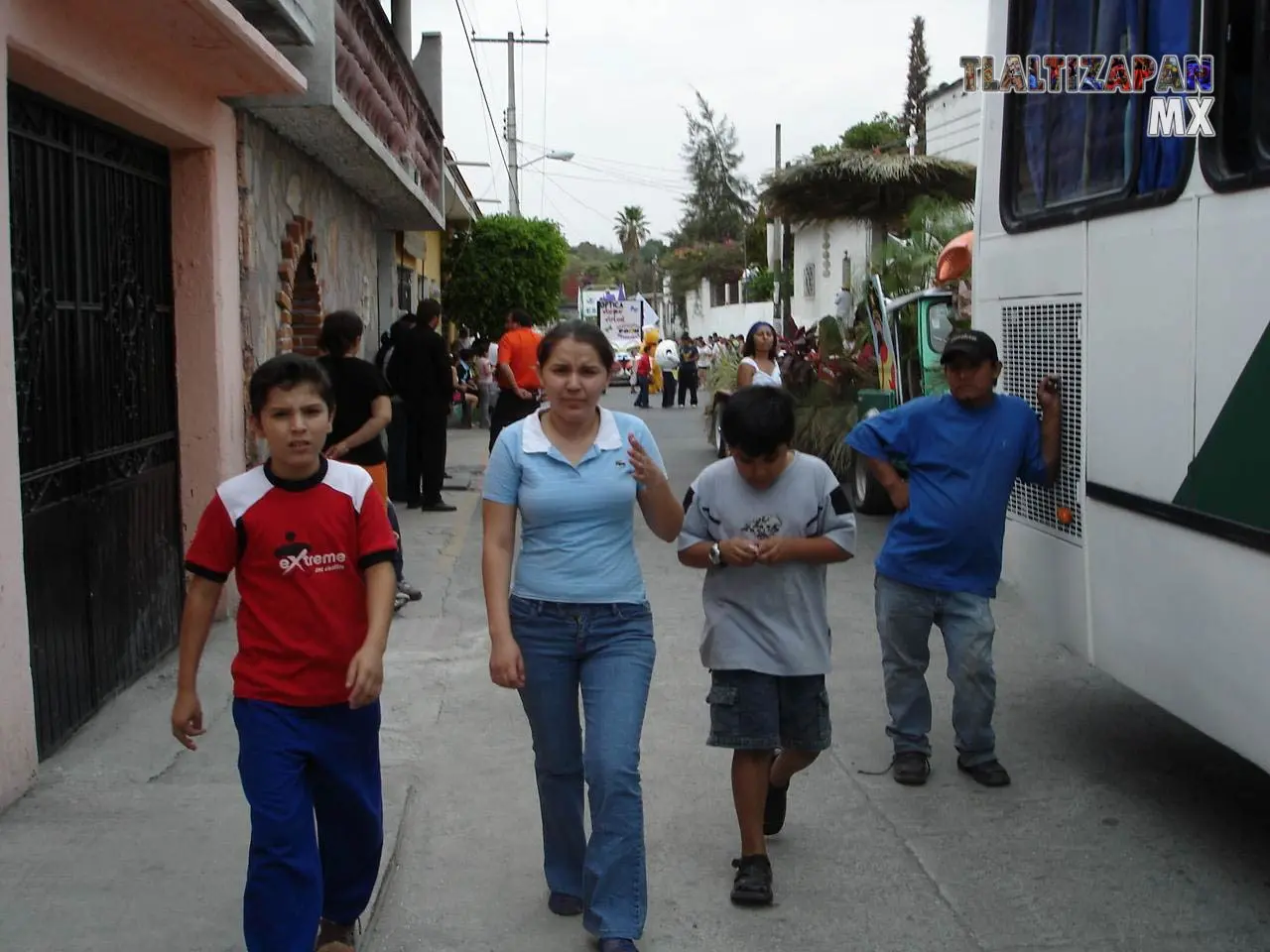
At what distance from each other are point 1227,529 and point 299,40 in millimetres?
6219

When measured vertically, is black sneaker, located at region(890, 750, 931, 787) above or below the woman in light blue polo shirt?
below

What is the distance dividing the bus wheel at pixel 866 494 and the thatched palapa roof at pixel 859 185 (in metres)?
7.97

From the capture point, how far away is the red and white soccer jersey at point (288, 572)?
3.54 m

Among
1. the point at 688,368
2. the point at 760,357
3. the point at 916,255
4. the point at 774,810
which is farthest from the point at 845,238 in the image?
the point at 774,810

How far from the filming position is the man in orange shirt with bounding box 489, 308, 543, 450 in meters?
13.2

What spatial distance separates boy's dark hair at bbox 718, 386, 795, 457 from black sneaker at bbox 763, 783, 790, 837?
123cm

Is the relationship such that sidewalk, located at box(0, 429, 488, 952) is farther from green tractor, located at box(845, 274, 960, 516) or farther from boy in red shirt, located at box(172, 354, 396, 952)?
green tractor, located at box(845, 274, 960, 516)

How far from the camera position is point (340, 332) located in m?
7.58

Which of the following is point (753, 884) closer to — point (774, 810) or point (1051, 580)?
point (774, 810)

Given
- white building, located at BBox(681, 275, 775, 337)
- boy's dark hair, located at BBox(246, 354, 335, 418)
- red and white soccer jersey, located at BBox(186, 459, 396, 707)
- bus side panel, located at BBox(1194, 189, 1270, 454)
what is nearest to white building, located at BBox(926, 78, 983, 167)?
white building, located at BBox(681, 275, 775, 337)

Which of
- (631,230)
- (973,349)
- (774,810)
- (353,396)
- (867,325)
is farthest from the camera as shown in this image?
(631,230)

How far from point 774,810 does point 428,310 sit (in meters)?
8.09

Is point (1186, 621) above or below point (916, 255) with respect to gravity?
below

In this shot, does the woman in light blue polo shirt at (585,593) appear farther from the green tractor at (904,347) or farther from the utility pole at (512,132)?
the utility pole at (512,132)
